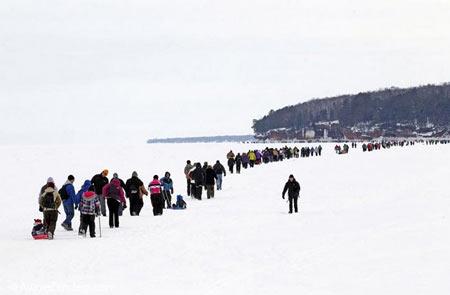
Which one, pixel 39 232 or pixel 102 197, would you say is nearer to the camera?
pixel 39 232

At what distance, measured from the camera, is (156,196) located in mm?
21375

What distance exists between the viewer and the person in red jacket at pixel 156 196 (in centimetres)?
2131

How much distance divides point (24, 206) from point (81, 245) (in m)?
14.8

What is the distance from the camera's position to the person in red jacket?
69.9 ft

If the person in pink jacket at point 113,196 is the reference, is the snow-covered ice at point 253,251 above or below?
below

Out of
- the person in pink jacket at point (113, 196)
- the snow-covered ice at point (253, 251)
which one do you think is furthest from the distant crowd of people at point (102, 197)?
the snow-covered ice at point (253, 251)

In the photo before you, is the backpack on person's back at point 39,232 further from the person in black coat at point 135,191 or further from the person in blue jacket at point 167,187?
the person in blue jacket at point 167,187

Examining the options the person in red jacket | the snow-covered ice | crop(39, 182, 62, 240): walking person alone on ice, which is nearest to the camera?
the snow-covered ice

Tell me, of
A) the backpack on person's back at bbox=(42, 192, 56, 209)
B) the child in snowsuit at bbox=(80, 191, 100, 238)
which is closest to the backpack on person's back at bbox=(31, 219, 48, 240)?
the backpack on person's back at bbox=(42, 192, 56, 209)

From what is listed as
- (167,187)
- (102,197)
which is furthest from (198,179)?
(102,197)

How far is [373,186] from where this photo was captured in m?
28.6

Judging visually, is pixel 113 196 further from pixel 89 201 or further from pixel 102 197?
pixel 102 197

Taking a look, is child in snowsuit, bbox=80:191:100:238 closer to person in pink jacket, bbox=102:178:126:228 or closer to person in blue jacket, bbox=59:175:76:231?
person in pink jacket, bbox=102:178:126:228

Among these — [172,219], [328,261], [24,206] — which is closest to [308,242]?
[328,261]
